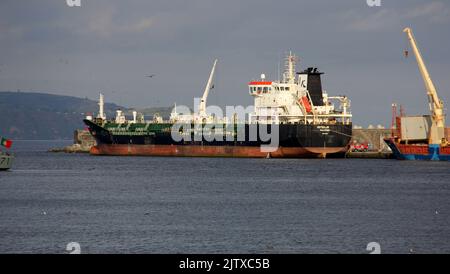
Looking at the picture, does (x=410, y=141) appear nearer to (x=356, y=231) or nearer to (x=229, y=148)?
(x=229, y=148)

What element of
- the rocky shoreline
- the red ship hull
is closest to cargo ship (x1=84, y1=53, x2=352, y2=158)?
the red ship hull

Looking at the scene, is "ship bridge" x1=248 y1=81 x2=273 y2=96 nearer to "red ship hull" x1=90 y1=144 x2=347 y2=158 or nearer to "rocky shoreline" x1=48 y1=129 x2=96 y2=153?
"red ship hull" x1=90 y1=144 x2=347 y2=158

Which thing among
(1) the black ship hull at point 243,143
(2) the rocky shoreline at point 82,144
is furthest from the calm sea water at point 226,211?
(2) the rocky shoreline at point 82,144

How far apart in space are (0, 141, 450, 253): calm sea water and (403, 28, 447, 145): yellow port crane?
1879cm

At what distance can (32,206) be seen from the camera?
5728cm

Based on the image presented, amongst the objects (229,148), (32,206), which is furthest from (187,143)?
(32,206)

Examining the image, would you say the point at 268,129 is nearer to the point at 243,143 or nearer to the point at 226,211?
the point at 243,143

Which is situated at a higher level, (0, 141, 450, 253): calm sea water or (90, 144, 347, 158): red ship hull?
(90, 144, 347, 158): red ship hull

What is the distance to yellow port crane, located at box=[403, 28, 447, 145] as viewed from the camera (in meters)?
109

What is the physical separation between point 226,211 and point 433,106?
212 feet

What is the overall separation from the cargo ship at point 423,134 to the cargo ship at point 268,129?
7079 millimetres

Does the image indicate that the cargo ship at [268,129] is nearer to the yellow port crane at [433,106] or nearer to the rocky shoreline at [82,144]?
the yellow port crane at [433,106]
